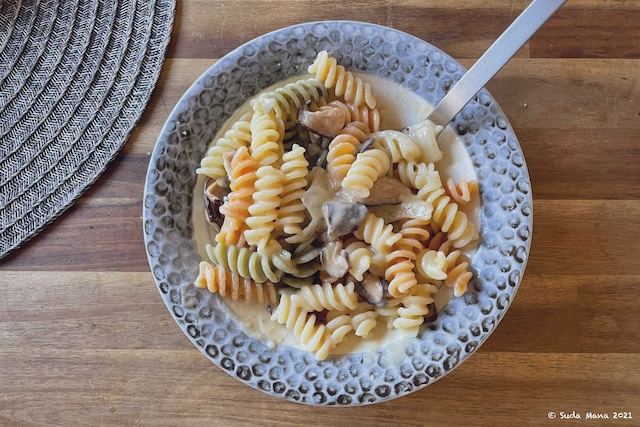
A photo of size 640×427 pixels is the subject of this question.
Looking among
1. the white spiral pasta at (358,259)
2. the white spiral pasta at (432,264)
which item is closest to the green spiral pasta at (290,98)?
the white spiral pasta at (358,259)

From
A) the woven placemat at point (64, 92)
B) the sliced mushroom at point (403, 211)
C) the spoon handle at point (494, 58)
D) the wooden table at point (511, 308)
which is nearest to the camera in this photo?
the spoon handle at point (494, 58)

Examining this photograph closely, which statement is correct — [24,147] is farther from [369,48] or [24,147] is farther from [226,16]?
[369,48]

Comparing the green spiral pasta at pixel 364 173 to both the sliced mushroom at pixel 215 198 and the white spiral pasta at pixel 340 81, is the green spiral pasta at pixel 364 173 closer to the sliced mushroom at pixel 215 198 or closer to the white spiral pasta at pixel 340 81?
the white spiral pasta at pixel 340 81

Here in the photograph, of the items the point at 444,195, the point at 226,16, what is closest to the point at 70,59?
the point at 226,16

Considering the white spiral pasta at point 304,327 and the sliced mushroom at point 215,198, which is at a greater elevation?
the sliced mushroom at point 215,198

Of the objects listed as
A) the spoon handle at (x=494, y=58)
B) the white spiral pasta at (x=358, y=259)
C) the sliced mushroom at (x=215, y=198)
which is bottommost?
the sliced mushroom at (x=215, y=198)

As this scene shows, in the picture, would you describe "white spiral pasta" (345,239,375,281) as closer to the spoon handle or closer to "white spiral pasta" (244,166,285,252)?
"white spiral pasta" (244,166,285,252)

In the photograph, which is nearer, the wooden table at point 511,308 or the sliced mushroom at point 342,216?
the sliced mushroom at point 342,216
